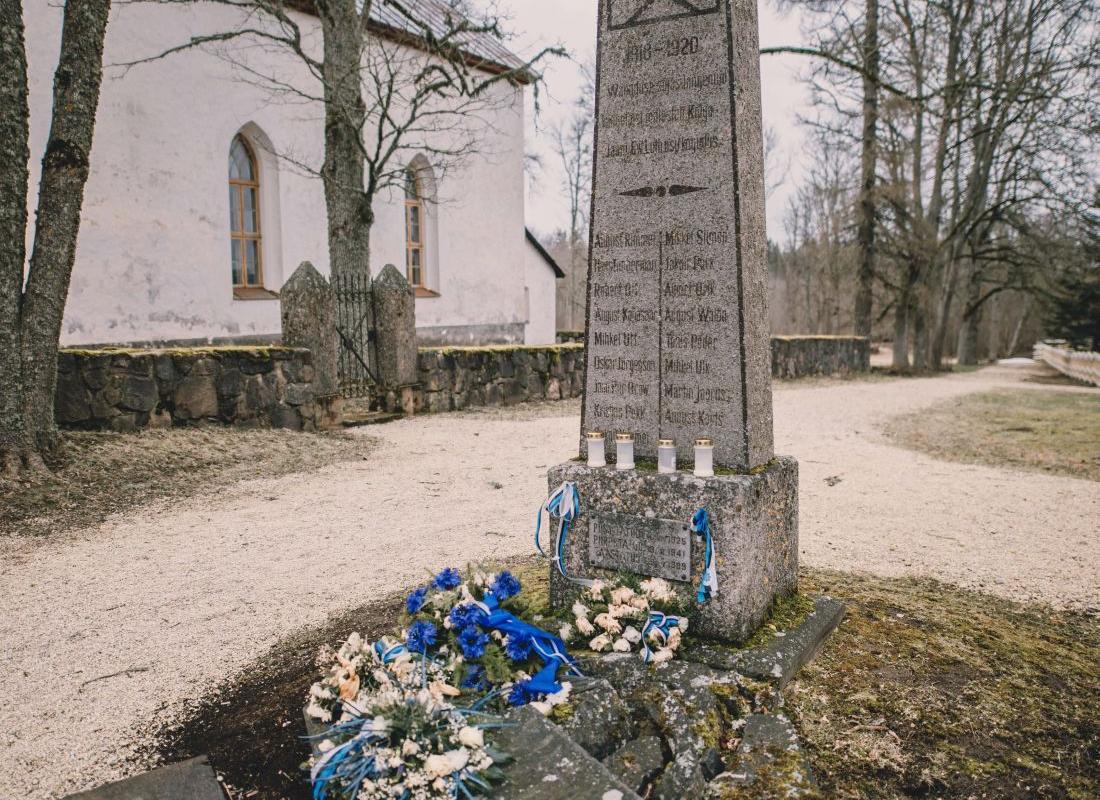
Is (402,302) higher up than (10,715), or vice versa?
(402,302)

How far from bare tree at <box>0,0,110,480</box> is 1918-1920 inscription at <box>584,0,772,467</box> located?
18.0 feet

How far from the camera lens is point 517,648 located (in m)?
2.61

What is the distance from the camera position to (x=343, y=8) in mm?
12031

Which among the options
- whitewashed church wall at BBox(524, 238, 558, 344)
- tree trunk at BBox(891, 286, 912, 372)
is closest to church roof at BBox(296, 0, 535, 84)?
whitewashed church wall at BBox(524, 238, 558, 344)

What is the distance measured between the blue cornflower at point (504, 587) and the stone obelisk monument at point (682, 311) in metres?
0.26

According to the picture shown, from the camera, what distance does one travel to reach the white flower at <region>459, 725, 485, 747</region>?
6.66 feet

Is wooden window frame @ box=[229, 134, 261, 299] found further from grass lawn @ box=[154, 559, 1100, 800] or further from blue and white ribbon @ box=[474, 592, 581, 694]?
blue and white ribbon @ box=[474, 592, 581, 694]

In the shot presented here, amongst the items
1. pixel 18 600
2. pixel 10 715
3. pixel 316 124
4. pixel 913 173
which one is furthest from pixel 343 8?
pixel 913 173

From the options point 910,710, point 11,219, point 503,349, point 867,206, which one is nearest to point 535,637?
point 910,710

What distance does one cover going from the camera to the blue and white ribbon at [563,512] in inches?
122

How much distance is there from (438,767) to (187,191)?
13.0 m

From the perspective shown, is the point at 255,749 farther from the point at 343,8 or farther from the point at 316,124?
the point at 316,124

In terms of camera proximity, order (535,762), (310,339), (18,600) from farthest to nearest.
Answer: (310,339) < (18,600) < (535,762)

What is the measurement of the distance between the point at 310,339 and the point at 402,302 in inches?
66.4
